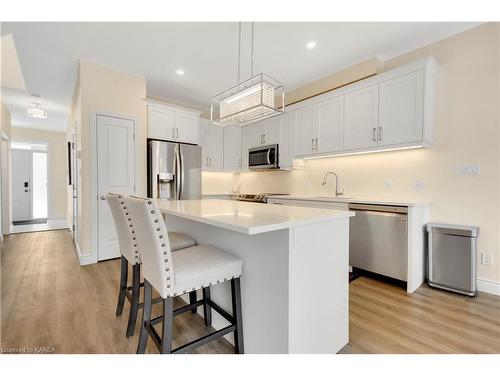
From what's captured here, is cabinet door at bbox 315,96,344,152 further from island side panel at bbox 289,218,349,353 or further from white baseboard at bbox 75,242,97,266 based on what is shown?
white baseboard at bbox 75,242,97,266

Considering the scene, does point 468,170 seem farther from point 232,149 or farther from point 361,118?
point 232,149

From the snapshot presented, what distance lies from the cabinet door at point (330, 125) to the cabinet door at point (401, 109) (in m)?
0.53

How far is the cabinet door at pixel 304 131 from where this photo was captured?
12.1 ft

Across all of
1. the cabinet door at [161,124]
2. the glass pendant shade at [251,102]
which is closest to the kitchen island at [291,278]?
the glass pendant shade at [251,102]

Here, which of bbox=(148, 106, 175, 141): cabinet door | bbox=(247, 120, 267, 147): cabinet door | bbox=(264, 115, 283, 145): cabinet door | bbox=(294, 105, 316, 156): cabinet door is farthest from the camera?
bbox=(247, 120, 267, 147): cabinet door

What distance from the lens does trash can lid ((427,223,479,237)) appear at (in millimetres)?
2303

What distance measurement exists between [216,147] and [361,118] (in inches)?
112

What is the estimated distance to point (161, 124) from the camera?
3920mm

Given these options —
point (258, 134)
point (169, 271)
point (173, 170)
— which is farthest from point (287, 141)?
point (169, 271)

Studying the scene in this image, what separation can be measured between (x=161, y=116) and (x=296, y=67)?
2212 mm

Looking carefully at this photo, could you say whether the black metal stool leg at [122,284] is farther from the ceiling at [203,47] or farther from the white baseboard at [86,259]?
the ceiling at [203,47]

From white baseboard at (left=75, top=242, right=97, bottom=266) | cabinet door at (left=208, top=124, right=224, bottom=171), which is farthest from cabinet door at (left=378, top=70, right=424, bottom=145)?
white baseboard at (left=75, top=242, right=97, bottom=266)

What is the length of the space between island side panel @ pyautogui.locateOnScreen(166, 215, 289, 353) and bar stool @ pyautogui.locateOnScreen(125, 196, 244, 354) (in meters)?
0.06
